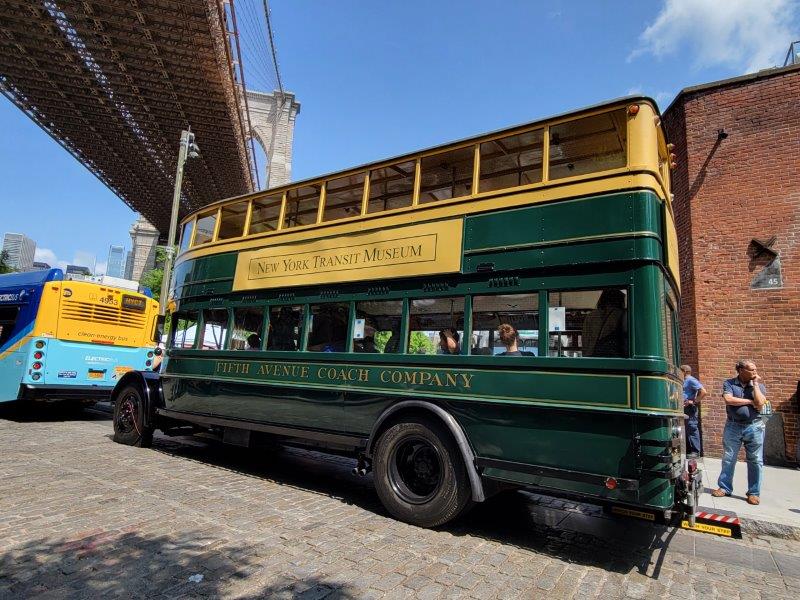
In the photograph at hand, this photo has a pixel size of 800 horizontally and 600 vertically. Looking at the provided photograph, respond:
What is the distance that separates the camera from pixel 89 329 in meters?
10.4

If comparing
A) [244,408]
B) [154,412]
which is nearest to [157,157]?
[154,412]

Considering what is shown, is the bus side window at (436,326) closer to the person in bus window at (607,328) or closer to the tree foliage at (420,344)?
the tree foliage at (420,344)

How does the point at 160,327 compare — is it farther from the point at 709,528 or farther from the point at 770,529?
the point at 770,529

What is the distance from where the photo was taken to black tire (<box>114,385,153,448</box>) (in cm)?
776

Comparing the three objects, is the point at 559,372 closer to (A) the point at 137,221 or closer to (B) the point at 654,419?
(B) the point at 654,419

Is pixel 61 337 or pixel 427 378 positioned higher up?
pixel 61 337

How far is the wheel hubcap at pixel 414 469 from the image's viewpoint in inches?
187

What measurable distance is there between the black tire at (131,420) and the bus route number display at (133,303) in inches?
140

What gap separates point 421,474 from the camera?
15.9 feet

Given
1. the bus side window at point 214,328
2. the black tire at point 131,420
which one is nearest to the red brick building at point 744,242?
the bus side window at point 214,328

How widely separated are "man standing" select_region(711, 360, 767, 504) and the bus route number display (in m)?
11.3

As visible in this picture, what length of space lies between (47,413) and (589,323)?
12.7m

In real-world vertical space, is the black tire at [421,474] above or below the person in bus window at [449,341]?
below

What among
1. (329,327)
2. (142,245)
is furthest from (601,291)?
(142,245)
